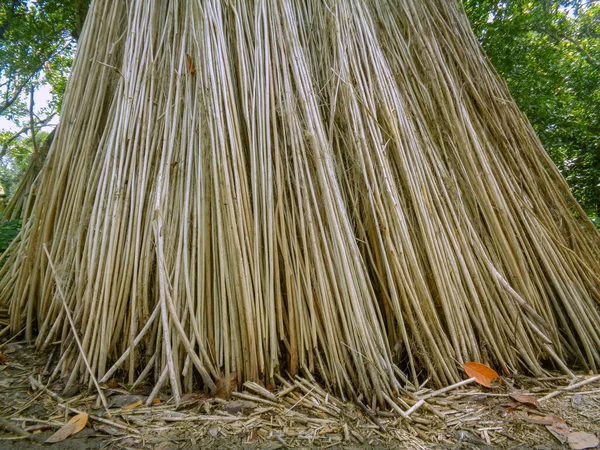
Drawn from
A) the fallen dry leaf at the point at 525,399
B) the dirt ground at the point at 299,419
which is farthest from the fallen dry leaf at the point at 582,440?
the fallen dry leaf at the point at 525,399

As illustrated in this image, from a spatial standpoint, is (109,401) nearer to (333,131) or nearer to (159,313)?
(159,313)

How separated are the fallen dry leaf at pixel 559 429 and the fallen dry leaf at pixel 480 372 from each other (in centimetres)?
20

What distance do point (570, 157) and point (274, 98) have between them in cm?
483

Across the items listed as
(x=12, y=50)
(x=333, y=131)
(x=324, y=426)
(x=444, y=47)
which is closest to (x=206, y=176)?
(x=333, y=131)

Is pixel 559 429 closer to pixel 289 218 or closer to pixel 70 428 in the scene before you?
pixel 289 218

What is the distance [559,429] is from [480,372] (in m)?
0.26

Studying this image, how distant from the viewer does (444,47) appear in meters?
1.71

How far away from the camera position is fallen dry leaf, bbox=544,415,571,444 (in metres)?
0.84

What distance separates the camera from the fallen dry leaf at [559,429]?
844mm

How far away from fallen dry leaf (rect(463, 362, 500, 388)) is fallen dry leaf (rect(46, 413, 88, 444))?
1200mm

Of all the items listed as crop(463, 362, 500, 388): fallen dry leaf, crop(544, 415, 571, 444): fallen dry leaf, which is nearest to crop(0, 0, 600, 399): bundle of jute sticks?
crop(463, 362, 500, 388): fallen dry leaf

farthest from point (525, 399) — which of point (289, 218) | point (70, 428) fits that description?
point (70, 428)

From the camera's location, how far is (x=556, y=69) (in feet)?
12.5

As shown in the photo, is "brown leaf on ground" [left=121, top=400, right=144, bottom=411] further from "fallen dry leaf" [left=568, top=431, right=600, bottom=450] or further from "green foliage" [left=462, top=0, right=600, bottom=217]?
"green foliage" [left=462, top=0, right=600, bottom=217]
